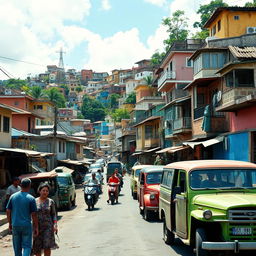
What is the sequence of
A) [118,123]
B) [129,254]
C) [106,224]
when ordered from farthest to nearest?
1. [118,123]
2. [106,224]
3. [129,254]

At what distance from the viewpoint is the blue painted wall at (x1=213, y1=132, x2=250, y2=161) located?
838 inches

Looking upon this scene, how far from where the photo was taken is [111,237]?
12031mm

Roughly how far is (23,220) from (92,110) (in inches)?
6242

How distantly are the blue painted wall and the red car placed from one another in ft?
18.8

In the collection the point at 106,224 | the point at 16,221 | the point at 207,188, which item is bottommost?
the point at 106,224

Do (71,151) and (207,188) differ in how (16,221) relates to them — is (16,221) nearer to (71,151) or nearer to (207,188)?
(207,188)

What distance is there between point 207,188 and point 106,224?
7089 millimetres

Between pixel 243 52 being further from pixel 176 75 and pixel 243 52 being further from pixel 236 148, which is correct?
pixel 176 75

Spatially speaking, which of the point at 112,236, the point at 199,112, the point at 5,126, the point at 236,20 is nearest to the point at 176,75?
the point at 236,20

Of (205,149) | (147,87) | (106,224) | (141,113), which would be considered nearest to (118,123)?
(147,87)

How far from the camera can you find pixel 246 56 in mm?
25047

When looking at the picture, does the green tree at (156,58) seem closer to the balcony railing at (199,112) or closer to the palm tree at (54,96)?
the palm tree at (54,96)

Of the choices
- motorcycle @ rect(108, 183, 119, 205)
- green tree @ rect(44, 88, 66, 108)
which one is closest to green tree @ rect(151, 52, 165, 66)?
green tree @ rect(44, 88, 66, 108)

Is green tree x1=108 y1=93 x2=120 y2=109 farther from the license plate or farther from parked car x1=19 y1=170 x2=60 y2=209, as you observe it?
the license plate
